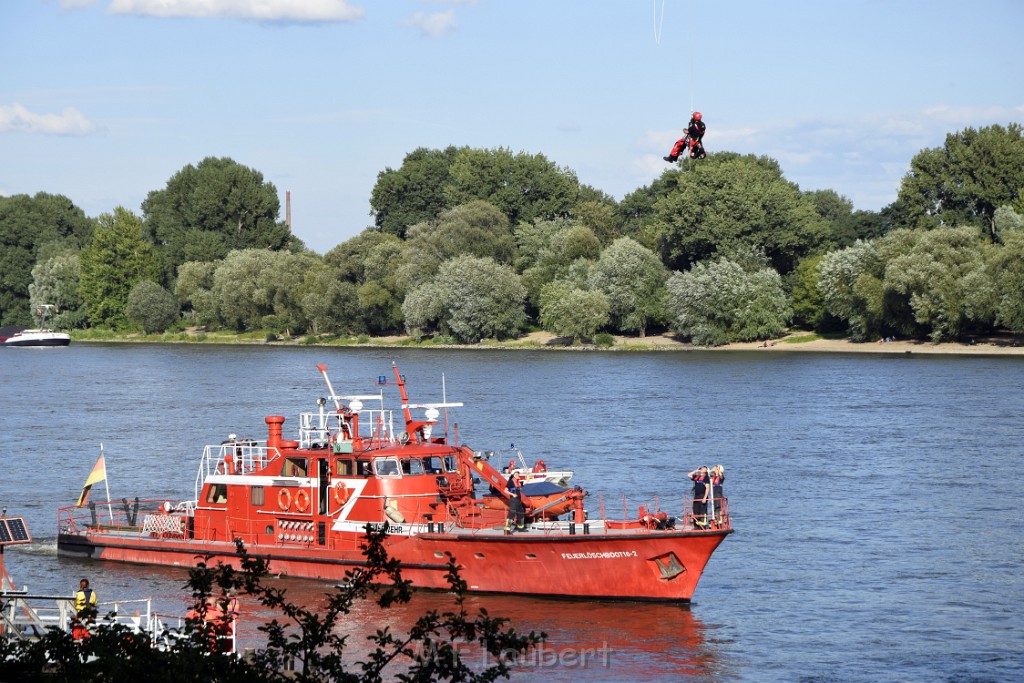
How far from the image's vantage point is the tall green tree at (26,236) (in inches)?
6324

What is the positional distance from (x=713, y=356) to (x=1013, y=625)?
245 feet

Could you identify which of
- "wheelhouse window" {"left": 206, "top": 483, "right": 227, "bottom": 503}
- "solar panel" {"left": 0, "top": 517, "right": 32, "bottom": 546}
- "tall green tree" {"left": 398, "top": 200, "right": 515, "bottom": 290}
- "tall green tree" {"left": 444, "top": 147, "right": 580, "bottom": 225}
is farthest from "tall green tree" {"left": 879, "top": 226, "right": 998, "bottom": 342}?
"solar panel" {"left": 0, "top": 517, "right": 32, "bottom": 546}

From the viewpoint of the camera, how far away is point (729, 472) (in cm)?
4994

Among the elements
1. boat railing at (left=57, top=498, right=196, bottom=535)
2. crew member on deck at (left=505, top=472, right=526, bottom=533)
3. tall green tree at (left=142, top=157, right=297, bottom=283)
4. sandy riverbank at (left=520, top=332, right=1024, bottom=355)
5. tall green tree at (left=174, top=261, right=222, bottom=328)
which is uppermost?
tall green tree at (left=142, top=157, right=297, bottom=283)

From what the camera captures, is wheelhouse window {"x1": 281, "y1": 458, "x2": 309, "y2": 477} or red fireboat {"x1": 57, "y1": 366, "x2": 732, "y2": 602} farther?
wheelhouse window {"x1": 281, "y1": 458, "x2": 309, "y2": 477}

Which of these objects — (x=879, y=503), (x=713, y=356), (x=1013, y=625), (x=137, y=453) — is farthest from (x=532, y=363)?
(x=1013, y=625)

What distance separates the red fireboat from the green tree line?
66679 mm

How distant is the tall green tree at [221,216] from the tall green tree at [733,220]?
Result: 192 ft

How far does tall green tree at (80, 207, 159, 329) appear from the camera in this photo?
5768 inches

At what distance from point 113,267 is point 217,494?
118 meters

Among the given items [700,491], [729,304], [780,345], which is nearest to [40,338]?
[729,304]

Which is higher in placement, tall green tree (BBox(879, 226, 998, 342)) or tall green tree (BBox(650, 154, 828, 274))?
tall green tree (BBox(650, 154, 828, 274))

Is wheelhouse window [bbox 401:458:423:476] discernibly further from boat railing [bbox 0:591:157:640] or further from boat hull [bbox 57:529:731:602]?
boat railing [bbox 0:591:157:640]

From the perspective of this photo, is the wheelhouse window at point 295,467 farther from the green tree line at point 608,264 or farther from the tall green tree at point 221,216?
the tall green tree at point 221,216
